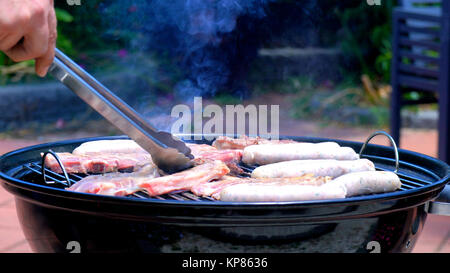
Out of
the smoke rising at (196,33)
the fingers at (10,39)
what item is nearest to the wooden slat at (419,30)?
the smoke rising at (196,33)

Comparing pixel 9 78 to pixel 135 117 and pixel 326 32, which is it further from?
pixel 135 117

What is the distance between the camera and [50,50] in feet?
5.14

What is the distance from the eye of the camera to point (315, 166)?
1915mm

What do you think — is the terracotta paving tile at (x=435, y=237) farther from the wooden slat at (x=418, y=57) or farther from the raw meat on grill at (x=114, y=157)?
the raw meat on grill at (x=114, y=157)

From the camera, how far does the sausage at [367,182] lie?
68.7 inches

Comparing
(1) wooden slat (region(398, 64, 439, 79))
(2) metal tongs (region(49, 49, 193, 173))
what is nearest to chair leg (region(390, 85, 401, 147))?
(1) wooden slat (region(398, 64, 439, 79))

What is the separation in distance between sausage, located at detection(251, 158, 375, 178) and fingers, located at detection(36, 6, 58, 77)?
775 mm

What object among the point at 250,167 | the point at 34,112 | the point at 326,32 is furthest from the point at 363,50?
the point at 250,167

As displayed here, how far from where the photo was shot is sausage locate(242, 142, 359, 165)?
2066mm

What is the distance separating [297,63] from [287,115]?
2.52 feet

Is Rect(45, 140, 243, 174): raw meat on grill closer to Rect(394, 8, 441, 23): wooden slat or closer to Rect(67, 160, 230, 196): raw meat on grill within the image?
Rect(67, 160, 230, 196): raw meat on grill

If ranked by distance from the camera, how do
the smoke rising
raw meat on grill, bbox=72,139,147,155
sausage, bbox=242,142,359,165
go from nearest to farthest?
sausage, bbox=242,142,359,165
raw meat on grill, bbox=72,139,147,155
the smoke rising

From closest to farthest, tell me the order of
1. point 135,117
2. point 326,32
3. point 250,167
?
point 135,117 → point 250,167 → point 326,32

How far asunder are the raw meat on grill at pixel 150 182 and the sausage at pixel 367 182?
0.40 meters
